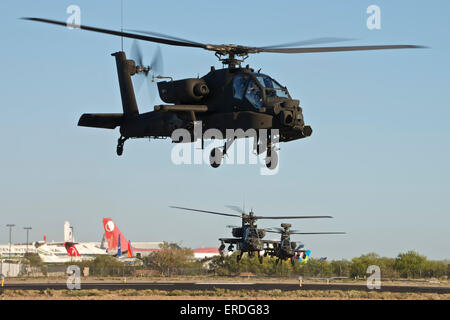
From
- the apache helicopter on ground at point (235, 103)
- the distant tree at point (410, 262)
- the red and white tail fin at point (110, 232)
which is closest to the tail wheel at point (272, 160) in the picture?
the apache helicopter on ground at point (235, 103)

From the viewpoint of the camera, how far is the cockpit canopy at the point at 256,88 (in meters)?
30.6

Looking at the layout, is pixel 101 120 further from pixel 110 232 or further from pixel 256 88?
pixel 110 232

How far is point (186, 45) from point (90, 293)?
984 inches

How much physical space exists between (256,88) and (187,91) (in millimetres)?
3080

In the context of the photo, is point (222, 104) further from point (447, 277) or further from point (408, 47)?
point (447, 277)

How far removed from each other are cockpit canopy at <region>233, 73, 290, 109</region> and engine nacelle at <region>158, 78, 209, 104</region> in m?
1.50

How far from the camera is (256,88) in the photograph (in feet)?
101

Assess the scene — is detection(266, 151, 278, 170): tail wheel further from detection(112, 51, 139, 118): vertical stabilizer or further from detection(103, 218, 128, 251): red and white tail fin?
detection(103, 218, 128, 251): red and white tail fin

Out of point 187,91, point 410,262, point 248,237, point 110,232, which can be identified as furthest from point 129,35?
point 110,232

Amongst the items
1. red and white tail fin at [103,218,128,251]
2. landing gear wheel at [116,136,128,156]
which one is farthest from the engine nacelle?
red and white tail fin at [103,218,128,251]

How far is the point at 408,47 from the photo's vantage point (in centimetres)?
2862

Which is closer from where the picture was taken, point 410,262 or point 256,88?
point 256,88

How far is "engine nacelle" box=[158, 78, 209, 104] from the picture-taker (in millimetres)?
31406

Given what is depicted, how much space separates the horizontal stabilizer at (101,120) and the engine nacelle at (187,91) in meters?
5.37
